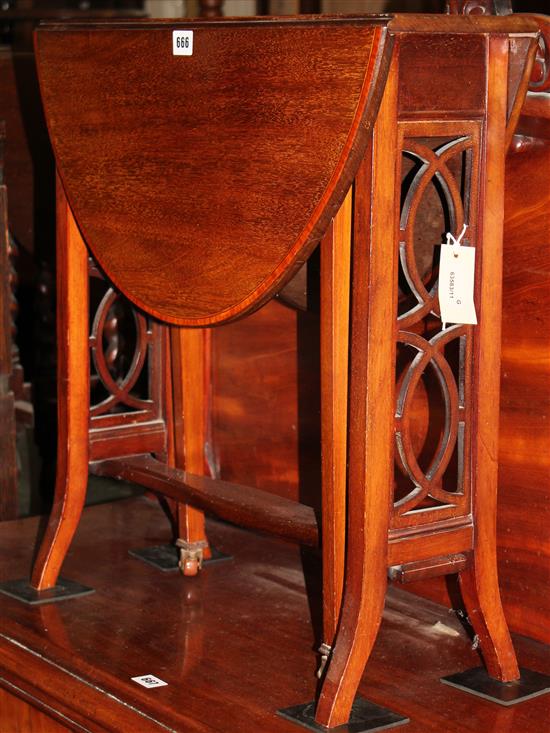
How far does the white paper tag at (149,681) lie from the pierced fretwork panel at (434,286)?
0.43 meters

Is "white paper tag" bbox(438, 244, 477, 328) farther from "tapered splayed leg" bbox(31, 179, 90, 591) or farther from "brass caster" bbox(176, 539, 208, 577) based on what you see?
"brass caster" bbox(176, 539, 208, 577)

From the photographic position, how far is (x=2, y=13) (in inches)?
167

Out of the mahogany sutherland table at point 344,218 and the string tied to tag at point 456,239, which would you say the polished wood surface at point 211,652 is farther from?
the string tied to tag at point 456,239

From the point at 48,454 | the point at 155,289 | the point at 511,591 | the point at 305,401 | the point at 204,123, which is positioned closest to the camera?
the point at 204,123

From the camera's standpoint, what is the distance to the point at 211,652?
1.90 metres

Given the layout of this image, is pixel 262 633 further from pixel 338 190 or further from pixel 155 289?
pixel 338 190

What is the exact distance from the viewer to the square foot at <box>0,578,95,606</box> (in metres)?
2.12

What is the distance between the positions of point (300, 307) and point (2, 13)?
2597mm

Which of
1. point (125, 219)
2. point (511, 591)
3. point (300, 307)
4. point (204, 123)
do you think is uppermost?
point (204, 123)

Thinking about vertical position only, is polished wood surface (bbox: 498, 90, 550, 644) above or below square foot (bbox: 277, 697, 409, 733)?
above

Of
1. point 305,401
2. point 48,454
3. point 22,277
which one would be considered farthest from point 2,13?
point 305,401

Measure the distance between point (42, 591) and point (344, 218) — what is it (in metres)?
0.93

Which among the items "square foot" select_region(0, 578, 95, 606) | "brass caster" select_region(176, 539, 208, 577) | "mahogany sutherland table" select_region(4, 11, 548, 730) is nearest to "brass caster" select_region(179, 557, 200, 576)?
"brass caster" select_region(176, 539, 208, 577)

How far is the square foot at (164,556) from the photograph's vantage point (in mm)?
2305
